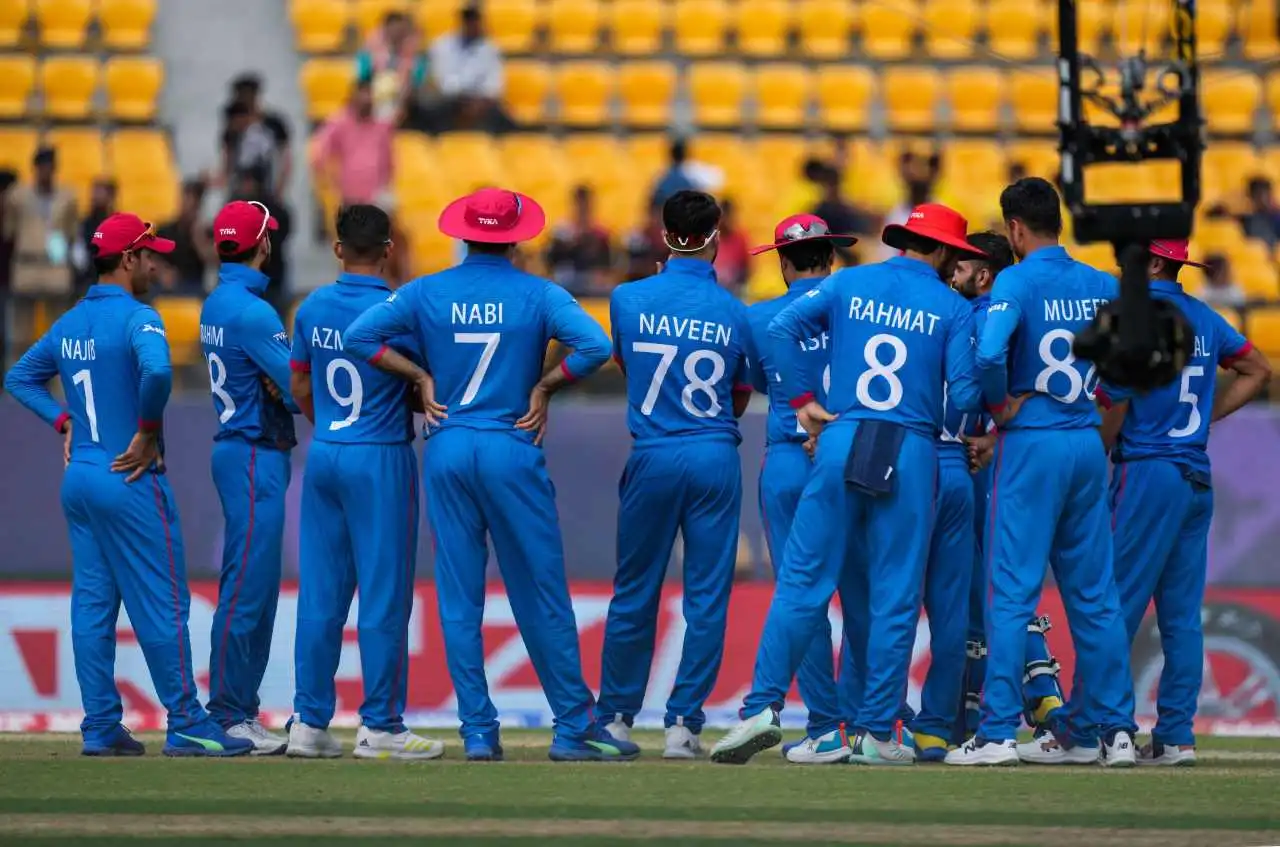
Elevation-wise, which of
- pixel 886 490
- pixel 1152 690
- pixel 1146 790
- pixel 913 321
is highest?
pixel 913 321

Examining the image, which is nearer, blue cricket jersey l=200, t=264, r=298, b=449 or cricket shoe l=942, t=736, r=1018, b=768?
cricket shoe l=942, t=736, r=1018, b=768

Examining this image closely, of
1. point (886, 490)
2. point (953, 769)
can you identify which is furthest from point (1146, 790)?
point (886, 490)

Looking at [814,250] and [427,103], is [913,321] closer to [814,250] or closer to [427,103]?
[814,250]

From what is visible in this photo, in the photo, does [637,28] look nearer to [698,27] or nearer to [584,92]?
[698,27]

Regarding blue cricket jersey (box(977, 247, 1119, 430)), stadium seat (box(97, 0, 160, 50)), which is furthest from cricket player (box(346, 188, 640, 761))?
stadium seat (box(97, 0, 160, 50))

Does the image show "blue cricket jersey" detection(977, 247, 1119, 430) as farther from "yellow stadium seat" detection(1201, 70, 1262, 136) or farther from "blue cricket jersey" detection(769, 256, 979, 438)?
"yellow stadium seat" detection(1201, 70, 1262, 136)

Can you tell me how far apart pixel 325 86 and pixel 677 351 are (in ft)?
37.6

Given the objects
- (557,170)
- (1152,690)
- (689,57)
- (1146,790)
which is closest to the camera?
(1146,790)

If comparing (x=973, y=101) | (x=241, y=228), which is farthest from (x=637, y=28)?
(x=241, y=228)

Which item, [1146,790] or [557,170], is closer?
[1146,790]

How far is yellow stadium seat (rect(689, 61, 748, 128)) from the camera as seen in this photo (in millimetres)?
21375

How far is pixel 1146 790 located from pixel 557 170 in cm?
1199

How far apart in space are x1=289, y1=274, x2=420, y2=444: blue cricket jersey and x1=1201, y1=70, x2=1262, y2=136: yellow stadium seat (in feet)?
44.9

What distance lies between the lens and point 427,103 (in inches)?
797
